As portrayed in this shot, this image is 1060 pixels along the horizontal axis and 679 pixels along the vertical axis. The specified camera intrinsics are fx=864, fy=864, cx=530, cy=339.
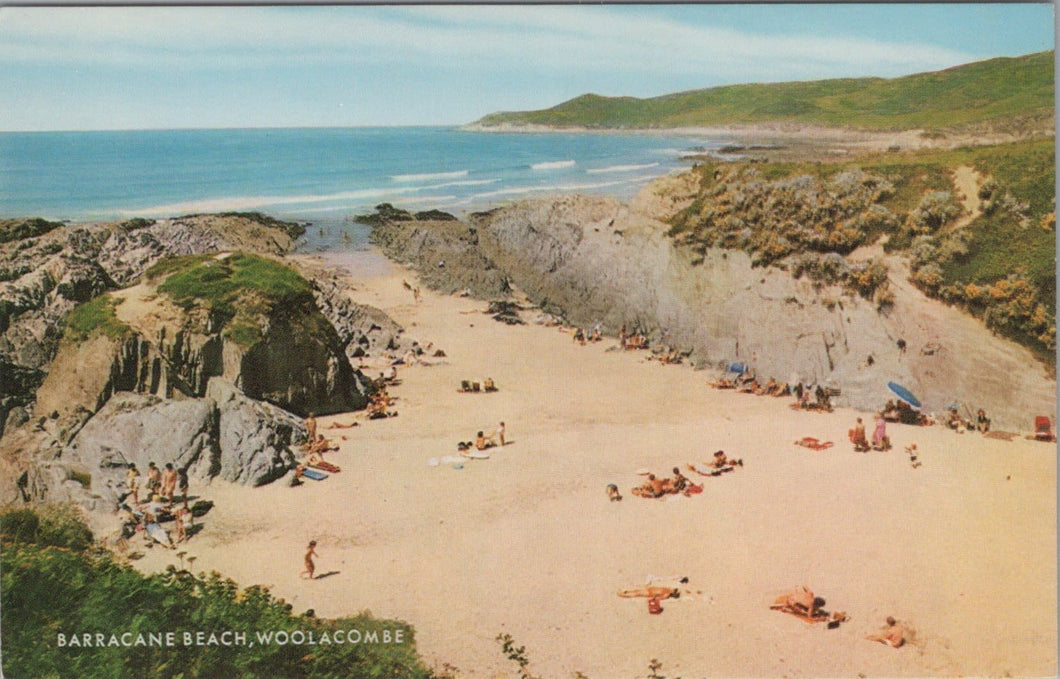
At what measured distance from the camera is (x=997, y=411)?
18.0 meters

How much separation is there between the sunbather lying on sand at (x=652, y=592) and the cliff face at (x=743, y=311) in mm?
7892

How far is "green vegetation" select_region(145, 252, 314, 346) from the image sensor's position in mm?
18609

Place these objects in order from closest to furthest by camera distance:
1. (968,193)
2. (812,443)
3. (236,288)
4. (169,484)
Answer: (169,484)
(812,443)
(236,288)
(968,193)

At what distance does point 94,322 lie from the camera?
17.6 meters

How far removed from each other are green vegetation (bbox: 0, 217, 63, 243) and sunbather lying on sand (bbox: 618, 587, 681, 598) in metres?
14.0

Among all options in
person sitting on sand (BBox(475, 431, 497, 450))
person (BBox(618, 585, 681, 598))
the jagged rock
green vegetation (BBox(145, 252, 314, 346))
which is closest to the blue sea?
green vegetation (BBox(145, 252, 314, 346))

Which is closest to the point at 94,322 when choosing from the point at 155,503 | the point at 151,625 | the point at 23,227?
the point at 23,227

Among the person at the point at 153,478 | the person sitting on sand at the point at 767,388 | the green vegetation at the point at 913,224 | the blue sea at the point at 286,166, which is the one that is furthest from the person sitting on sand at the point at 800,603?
the person at the point at 153,478

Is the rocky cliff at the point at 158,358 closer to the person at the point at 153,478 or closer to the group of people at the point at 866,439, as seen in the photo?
the person at the point at 153,478

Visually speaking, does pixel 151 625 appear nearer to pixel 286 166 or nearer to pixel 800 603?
pixel 286 166

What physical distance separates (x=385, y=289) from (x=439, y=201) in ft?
13.9

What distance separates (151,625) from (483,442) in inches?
273

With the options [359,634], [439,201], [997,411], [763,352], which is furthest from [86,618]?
[997,411]

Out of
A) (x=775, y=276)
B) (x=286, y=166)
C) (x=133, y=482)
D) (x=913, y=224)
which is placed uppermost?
(x=286, y=166)
